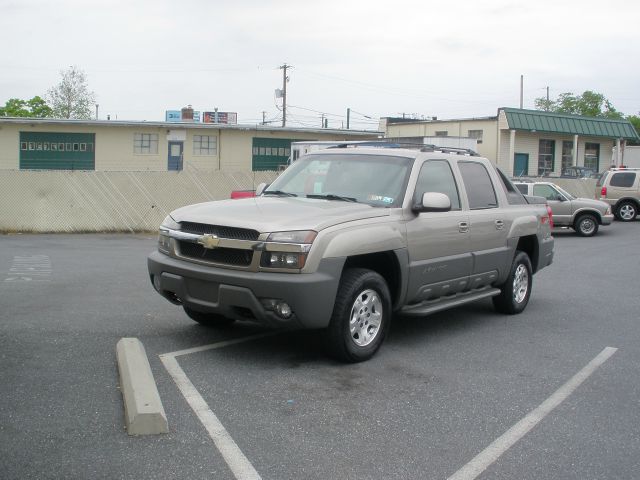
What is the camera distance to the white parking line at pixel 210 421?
4.27 meters

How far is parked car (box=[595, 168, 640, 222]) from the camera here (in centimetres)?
2675

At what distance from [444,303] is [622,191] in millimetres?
21529

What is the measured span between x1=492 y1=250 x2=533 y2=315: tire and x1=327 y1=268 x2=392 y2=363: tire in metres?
2.61

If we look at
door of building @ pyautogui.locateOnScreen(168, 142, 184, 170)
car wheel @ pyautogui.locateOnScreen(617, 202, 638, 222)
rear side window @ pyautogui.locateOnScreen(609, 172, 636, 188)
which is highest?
door of building @ pyautogui.locateOnScreen(168, 142, 184, 170)

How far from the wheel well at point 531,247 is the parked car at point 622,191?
62.4 feet

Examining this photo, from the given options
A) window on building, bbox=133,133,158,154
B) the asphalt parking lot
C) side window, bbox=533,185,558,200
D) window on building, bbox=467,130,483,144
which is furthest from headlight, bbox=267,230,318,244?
window on building, bbox=467,130,483,144

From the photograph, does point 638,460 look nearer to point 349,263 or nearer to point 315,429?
point 315,429

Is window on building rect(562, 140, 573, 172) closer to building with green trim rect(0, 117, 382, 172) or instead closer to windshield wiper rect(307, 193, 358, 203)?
building with green trim rect(0, 117, 382, 172)

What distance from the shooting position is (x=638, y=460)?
4621mm

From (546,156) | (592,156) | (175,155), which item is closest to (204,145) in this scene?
(175,155)

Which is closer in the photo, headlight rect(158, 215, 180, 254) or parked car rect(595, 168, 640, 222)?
headlight rect(158, 215, 180, 254)

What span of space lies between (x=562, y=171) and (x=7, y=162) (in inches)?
1107

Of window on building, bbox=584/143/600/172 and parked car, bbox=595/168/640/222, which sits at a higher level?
window on building, bbox=584/143/600/172

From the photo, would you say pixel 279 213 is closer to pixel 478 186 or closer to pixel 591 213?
pixel 478 186
